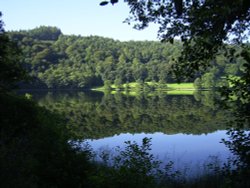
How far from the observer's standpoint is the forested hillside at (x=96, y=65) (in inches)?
5502

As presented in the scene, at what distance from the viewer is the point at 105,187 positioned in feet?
25.4

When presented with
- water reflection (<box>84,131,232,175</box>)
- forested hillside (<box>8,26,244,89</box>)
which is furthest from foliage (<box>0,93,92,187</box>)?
forested hillside (<box>8,26,244,89</box>)

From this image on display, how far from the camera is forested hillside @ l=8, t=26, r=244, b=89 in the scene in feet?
458

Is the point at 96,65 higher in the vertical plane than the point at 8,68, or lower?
higher

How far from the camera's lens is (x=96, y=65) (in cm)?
17012

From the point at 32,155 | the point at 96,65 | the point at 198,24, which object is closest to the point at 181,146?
the point at 32,155

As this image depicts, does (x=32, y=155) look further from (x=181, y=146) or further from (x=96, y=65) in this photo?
(x=96, y=65)

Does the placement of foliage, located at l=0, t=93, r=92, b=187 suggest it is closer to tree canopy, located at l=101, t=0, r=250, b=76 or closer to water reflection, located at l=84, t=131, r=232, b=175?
tree canopy, located at l=101, t=0, r=250, b=76

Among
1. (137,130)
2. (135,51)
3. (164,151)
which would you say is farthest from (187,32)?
(135,51)

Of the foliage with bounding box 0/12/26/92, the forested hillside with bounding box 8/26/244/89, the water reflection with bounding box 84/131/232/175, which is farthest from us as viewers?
the forested hillside with bounding box 8/26/244/89

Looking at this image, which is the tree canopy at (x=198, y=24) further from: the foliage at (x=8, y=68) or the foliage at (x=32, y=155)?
the foliage at (x=8, y=68)

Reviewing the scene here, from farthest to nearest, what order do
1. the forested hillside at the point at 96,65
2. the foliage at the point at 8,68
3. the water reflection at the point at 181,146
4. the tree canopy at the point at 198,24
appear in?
1. the forested hillside at the point at 96,65
2. the water reflection at the point at 181,146
3. the foliage at the point at 8,68
4. the tree canopy at the point at 198,24

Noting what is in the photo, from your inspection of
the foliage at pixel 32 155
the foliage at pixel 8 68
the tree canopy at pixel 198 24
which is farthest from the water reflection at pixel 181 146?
the tree canopy at pixel 198 24

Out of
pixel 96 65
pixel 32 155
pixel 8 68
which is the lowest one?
pixel 32 155
